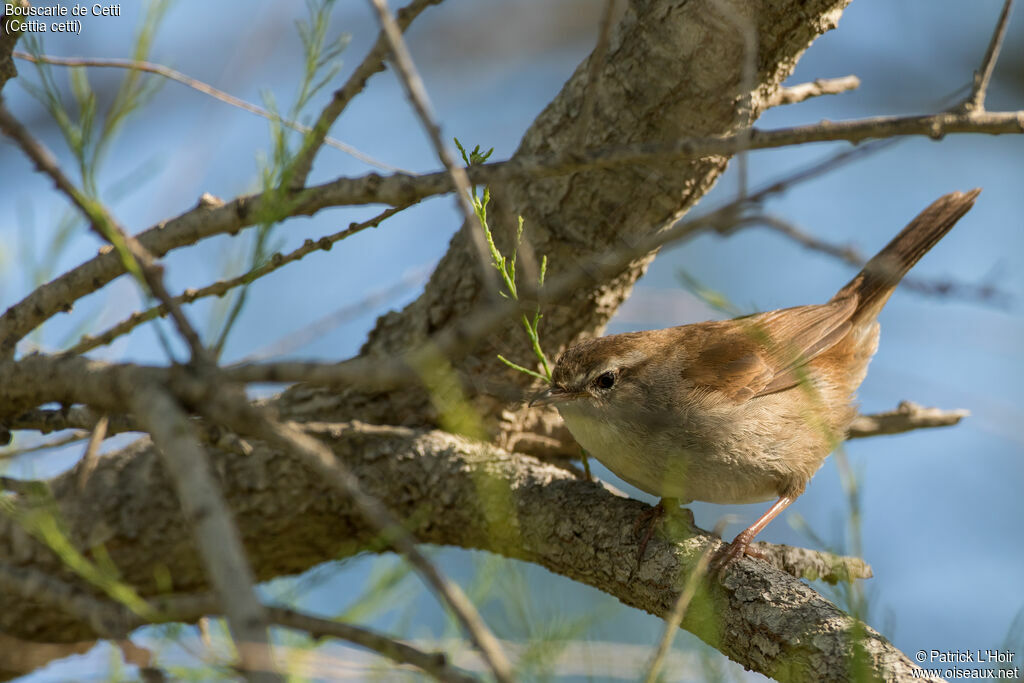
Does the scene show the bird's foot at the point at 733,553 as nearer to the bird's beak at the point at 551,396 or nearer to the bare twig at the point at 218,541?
the bird's beak at the point at 551,396

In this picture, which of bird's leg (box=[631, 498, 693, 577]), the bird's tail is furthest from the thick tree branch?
the bird's tail

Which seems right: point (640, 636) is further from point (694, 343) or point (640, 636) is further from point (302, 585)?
point (302, 585)

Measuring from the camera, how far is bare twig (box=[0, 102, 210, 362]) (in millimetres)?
1760

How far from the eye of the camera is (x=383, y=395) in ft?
14.1

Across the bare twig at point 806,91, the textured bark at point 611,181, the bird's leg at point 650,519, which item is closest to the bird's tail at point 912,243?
the bare twig at point 806,91

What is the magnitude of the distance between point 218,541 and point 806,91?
344cm

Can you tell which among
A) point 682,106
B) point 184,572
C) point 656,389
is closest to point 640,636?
point 656,389

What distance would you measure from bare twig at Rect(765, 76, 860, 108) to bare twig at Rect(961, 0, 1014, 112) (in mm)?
1677

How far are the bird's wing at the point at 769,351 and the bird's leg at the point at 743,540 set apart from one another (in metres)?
0.58

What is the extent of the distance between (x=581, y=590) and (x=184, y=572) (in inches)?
150

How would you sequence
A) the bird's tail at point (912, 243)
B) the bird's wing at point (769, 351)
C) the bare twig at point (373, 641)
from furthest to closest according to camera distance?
the bird's tail at point (912, 243)
the bird's wing at point (769, 351)
the bare twig at point (373, 641)

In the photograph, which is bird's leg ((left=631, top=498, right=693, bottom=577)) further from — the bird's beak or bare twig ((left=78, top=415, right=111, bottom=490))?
bare twig ((left=78, top=415, right=111, bottom=490))

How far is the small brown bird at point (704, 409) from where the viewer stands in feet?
13.1

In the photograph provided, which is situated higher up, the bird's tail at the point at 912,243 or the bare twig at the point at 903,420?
the bird's tail at the point at 912,243
